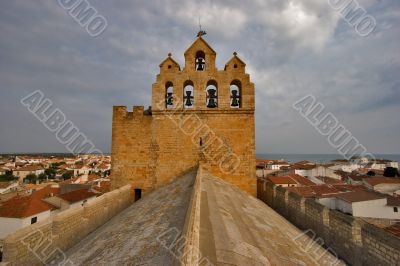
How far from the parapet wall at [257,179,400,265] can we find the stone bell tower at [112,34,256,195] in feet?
7.80

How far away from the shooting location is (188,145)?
11336 mm

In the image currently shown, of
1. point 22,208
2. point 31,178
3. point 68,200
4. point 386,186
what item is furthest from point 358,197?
point 31,178

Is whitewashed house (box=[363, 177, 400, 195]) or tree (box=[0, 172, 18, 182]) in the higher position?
whitewashed house (box=[363, 177, 400, 195])

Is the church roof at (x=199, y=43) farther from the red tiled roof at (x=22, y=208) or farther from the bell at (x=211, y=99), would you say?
the red tiled roof at (x=22, y=208)

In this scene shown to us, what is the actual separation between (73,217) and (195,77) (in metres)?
7.57

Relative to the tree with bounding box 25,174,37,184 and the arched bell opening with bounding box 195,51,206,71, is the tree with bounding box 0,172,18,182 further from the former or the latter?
the arched bell opening with bounding box 195,51,206,71

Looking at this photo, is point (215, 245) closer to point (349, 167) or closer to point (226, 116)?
point (226, 116)

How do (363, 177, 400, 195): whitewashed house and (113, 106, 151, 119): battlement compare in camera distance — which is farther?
(363, 177, 400, 195): whitewashed house

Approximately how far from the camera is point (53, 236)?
5.66 m

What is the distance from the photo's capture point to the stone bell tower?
36.8 ft

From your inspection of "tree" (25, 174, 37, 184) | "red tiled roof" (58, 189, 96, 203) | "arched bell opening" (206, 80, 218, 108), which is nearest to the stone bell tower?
"arched bell opening" (206, 80, 218, 108)

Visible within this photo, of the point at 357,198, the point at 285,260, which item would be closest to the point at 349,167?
the point at 357,198

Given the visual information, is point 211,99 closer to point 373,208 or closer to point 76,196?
point 373,208

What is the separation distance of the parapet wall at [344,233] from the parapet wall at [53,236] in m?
6.05
